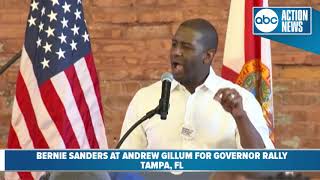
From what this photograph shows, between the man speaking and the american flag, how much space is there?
0.37 meters

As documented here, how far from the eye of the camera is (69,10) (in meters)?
2.34

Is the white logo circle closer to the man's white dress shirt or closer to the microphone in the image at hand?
the man's white dress shirt

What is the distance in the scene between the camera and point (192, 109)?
1.98m

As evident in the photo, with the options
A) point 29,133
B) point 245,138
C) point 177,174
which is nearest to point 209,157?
point 177,174

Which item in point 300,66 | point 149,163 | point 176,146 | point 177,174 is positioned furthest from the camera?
point 300,66

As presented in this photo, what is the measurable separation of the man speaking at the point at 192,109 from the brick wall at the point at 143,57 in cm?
94

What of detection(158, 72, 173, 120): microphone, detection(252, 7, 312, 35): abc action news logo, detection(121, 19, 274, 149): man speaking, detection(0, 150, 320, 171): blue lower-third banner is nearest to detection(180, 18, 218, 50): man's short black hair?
detection(121, 19, 274, 149): man speaking

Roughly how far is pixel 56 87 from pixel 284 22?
2.50 feet

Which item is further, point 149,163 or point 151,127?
point 151,127

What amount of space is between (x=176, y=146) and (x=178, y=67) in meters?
0.22

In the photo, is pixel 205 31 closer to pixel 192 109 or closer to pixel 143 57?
pixel 192 109

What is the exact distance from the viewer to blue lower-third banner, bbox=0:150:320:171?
144cm

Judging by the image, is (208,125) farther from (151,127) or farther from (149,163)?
(149,163)

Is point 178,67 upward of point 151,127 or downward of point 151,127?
upward
